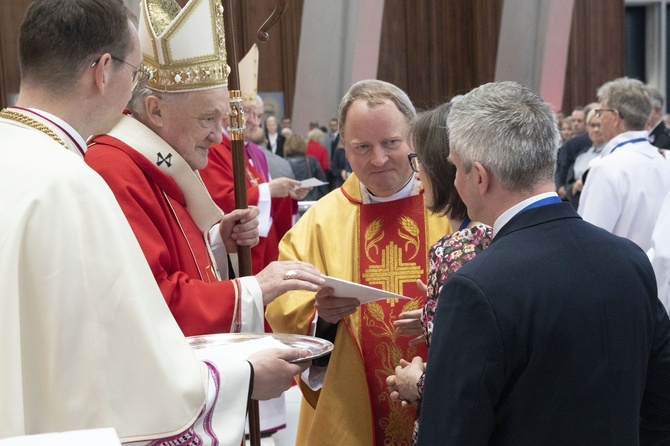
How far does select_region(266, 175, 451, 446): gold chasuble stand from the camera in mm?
2682

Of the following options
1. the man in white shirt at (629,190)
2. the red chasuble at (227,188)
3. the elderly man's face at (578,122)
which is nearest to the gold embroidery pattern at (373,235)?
the red chasuble at (227,188)

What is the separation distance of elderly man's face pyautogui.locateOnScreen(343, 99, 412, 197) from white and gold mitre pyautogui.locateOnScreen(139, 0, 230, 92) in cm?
45

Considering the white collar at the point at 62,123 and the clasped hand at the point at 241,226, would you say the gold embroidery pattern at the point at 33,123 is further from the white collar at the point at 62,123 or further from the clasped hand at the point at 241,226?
the clasped hand at the point at 241,226

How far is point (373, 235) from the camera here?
2910 millimetres

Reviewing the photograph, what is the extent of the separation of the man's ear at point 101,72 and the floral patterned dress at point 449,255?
843 mm

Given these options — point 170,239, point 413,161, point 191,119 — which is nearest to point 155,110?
point 191,119

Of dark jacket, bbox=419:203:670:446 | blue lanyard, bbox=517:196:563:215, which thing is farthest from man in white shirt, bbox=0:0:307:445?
blue lanyard, bbox=517:196:563:215

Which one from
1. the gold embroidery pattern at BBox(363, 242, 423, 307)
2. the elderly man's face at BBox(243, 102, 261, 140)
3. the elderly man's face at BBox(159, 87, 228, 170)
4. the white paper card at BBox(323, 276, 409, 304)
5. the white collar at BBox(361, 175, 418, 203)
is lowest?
the gold embroidery pattern at BBox(363, 242, 423, 307)

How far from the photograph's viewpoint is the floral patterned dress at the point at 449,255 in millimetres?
2018

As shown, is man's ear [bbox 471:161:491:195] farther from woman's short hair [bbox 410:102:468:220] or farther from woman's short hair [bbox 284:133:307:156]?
woman's short hair [bbox 284:133:307:156]

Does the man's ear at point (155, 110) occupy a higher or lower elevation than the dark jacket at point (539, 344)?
higher

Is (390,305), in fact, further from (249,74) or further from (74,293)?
(249,74)

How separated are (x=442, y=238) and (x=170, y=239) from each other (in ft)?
2.73

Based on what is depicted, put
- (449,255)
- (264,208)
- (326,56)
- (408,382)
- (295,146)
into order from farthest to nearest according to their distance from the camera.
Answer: (326,56)
(295,146)
(264,208)
(408,382)
(449,255)
